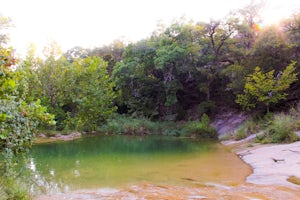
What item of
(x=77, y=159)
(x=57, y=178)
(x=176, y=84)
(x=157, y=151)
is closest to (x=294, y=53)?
(x=176, y=84)

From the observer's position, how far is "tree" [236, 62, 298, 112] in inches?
606

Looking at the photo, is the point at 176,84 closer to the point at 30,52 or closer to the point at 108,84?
the point at 108,84

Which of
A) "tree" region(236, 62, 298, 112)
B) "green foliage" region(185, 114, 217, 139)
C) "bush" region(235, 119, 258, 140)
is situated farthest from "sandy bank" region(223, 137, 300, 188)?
"green foliage" region(185, 114, 217, 139)

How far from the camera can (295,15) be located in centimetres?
1620

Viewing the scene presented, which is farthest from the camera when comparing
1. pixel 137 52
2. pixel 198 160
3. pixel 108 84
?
pixel 108 84

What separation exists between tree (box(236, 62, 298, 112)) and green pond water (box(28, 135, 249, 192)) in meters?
4.74

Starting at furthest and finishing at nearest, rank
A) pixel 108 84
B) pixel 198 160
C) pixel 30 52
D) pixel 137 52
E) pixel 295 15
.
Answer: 1. pixel 108 84
2. pixel 137 52
3. pixel 30 52
4. pixel 295 15
5. pixel 198 160

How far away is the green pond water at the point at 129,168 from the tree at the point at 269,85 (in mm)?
4743

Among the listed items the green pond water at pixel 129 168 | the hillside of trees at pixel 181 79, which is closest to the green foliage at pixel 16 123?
the green pond water at pixel 129 168

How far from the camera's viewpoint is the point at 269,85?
15.5 meters

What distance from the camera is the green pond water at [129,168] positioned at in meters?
7.43

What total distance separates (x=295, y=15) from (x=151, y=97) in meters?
11.9

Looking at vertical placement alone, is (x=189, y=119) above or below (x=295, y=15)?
below

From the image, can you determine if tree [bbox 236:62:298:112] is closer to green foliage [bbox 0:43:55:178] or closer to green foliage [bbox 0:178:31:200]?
green foliage [bbox 0:43:55:178]
